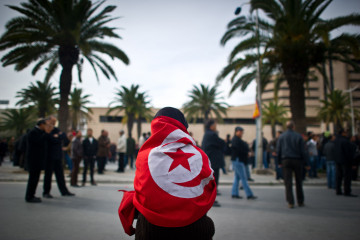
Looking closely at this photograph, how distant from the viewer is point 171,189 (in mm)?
1899

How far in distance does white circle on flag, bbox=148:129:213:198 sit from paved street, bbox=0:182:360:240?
2.36m

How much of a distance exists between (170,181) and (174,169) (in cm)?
9

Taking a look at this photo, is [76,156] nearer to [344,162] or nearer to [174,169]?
[174,169]

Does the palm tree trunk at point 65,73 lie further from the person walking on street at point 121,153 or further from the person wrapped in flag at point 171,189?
the person wrapped in flag at point 171,189

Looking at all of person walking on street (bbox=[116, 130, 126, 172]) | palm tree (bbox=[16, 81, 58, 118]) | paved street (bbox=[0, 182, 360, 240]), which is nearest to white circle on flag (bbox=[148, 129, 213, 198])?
paved street (bbox=[0, 182, 360, 240])

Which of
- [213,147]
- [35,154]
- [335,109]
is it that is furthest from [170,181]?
[335,109]

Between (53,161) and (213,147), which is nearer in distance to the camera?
(213,147)

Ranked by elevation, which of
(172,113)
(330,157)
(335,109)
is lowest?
(330,157)

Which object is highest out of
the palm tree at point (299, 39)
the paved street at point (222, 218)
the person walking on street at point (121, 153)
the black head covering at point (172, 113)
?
the palm tree at point (299, 39)

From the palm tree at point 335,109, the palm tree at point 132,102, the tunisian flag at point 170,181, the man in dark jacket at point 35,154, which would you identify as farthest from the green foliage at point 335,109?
the tunisian flag at point 170,181

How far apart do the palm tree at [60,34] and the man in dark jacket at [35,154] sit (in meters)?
8.13

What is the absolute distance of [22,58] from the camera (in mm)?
15219

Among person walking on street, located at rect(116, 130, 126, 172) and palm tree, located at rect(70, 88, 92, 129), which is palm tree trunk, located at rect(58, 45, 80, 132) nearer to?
person walking on street, located at rect(116, 130, 126, 172)

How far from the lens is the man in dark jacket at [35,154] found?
6.25 meters
